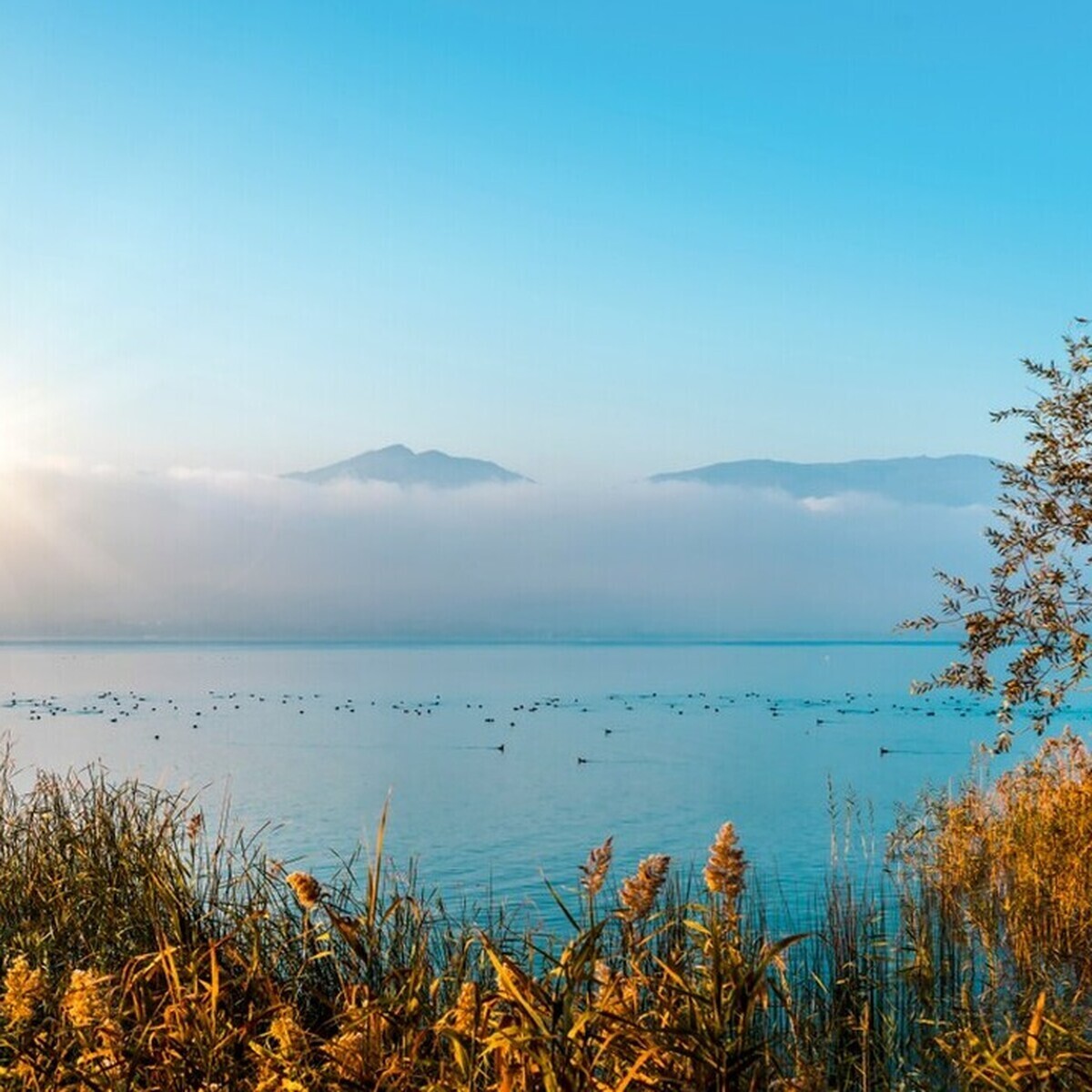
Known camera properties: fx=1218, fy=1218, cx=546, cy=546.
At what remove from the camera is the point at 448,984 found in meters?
8.48

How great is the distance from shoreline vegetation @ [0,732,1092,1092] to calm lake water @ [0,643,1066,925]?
12.2ft

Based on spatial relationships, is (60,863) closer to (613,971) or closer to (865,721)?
(613,971)

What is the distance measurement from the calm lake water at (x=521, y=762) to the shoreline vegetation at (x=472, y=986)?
12.2ft

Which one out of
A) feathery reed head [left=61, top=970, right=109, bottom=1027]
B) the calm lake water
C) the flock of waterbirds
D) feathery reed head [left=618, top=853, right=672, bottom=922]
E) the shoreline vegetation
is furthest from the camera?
the flock of waterbirds

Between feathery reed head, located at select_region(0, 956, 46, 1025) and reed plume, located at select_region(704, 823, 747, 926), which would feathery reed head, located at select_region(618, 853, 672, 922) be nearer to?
reed plume, located at select_region(704, 823, 747, 926)

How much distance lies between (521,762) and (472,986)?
4765cm

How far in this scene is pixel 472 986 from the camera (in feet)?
16.5

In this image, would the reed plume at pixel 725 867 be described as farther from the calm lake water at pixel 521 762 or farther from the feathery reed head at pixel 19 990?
the calm lake water at pixel 521 762

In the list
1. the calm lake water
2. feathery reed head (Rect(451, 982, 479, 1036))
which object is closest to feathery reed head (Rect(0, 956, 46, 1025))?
feathery reed head (Rect(451, 982, 479, 1036))

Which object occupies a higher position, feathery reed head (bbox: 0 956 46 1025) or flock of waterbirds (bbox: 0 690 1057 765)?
feathery reed head (bbox: 0 956 46 1025)

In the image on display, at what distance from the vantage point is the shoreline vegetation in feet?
15.8

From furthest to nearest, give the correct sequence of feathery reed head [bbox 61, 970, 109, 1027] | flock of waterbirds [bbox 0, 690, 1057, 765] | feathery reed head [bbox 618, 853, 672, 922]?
flock of waterbirds [bbox 0, 690, 1057, 765] < feathery reed head [bbox 61, 970, 109, 1027] < feathery reed head [bbox 618, 853, 672, 922]

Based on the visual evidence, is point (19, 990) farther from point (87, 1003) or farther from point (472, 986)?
point (472, 986)

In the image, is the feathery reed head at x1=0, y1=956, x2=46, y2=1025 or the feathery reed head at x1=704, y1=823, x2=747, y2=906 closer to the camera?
the feathery reed head at x1=704, y1=823, x2=747, y2=906
